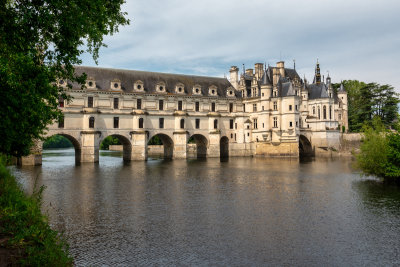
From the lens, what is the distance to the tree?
11422 mm

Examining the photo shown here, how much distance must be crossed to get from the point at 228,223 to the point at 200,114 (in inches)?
1784

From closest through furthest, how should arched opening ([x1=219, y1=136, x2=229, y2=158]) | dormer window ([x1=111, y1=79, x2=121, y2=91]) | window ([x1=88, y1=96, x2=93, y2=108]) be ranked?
window ([x1=88, y1=96, x2=93, y2=108])
dormer window ([x1=111, y1=79, x2=121, y2=91])
arched opening ([x1=219, y1=136, x2=229, y2=158])

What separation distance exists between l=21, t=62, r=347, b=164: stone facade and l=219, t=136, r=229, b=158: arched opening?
0.66 ft

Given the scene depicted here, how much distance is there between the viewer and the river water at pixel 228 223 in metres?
11.1

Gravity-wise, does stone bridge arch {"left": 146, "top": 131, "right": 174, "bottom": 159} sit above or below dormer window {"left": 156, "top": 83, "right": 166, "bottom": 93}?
below

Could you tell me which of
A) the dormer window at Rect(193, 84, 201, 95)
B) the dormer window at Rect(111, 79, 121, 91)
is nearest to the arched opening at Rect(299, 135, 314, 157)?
the dormer window at Rect(193, 84, 201, 95)

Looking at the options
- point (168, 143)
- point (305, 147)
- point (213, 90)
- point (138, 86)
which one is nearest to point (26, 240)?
point (138, 86)

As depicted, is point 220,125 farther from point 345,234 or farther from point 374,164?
point 345,234

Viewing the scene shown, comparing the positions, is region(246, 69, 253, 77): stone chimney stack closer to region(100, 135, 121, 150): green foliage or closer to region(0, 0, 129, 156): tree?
region(100, 135, 121, 150): green foliage

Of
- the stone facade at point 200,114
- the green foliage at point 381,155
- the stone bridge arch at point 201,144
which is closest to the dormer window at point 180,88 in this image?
the stone facade at point 200,114

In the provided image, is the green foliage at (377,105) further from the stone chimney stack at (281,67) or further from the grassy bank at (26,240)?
the grassy bank at (26,240)

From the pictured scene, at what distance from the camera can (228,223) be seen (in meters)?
15.2

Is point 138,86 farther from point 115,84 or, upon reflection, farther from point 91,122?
point 91,122

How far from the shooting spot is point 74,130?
4875cm
